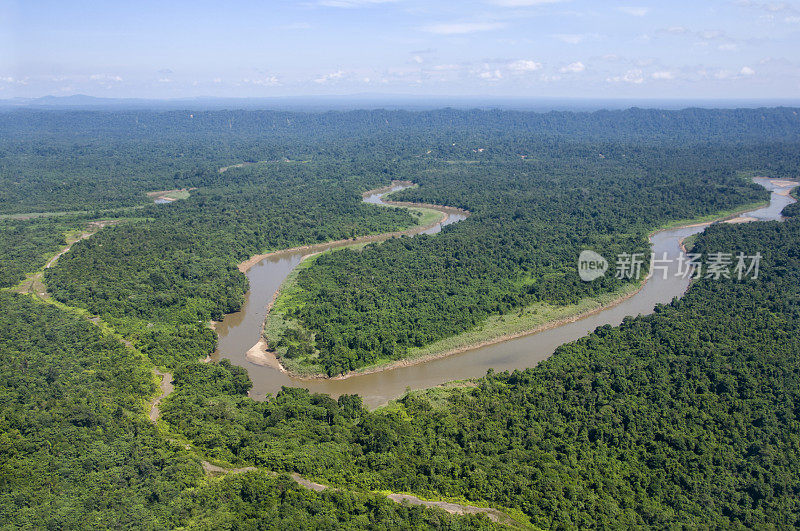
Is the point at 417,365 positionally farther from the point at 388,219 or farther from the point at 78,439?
the point at 388,219

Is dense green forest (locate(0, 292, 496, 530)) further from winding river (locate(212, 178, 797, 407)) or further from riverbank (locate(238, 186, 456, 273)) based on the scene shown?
riverbank (locate(238, 186, 456, 273))

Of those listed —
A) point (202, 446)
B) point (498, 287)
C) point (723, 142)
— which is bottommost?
point (202, 446)

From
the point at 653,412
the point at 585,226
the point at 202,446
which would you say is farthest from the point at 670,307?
the point at 202,446

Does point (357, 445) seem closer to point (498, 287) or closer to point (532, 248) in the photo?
point (498, 287)

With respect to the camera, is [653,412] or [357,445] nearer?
[357,445]

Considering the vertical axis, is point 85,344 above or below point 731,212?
below

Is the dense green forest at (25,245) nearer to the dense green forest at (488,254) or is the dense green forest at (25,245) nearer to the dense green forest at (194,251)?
the dense green forest at (194,251)

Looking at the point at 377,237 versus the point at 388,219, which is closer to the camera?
the point at 377,237

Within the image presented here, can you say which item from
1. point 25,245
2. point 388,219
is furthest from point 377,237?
point 25,245
